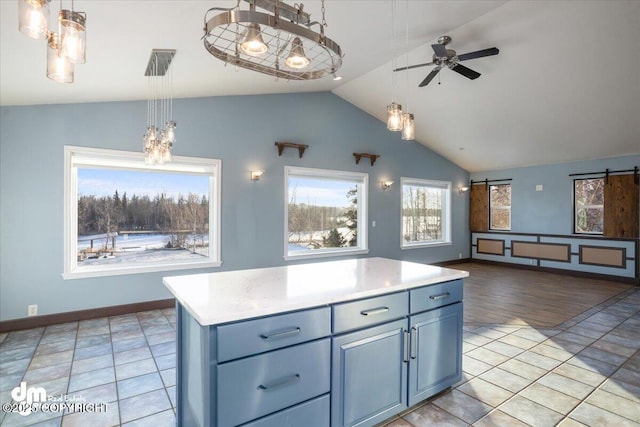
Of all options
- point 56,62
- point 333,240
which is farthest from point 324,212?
point 56,62

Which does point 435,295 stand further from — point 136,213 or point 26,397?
point 136,213

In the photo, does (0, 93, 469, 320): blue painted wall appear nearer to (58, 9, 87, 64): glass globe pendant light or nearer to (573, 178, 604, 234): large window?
(573, 178, 604, 234): large window

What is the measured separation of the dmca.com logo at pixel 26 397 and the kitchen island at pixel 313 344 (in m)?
1.18

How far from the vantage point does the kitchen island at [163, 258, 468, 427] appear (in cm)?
145

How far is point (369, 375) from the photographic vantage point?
1912 millimetres

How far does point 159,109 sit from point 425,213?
20.0 ft

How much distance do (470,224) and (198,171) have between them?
7163 millimetres

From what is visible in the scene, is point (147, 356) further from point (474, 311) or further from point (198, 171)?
point (474, 311)

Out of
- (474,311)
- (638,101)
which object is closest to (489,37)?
(638,101)

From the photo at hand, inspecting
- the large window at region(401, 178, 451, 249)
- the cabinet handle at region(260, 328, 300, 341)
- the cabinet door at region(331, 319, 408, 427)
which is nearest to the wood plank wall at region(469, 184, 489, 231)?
the large window at region(401, 178, 451, 249)

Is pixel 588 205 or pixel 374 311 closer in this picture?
pixel 374 311

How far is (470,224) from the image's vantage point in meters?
8.84

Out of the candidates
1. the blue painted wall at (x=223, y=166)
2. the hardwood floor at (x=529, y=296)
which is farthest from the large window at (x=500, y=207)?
the blue painted wall at (x=223, y=166)

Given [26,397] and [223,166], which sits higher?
[223,166]
